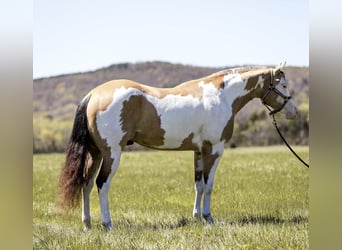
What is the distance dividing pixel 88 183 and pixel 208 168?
2.92ft

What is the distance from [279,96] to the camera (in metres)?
4.26

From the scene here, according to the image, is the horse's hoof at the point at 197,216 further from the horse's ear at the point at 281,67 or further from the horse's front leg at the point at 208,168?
the horse's ear at the point at 281,67

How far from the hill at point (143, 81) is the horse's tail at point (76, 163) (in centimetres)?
49

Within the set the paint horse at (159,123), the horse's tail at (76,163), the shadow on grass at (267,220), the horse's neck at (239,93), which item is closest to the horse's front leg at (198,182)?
the paint horse at (159,123)

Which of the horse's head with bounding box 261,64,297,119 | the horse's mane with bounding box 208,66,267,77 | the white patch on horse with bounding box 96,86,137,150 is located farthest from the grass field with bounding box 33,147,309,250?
the horse's mane with bounding box 208,66,267,77

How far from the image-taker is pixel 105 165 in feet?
12.5

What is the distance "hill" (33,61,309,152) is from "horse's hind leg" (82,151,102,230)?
50 centimetres

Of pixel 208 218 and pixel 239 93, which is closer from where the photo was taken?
pixel 208 218

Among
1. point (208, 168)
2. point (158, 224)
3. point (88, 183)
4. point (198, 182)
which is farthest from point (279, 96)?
point (88, 183)

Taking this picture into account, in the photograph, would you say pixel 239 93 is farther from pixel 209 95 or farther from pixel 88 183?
pixel 88 183

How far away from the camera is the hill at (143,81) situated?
14.3 feet

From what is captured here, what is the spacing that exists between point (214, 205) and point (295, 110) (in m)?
0.98

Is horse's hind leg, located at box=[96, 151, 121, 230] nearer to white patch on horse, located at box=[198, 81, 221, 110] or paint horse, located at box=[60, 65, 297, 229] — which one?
paint horse, located at box=[60, 65, 297, 229]

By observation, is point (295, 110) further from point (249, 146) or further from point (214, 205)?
point (214, 205)
